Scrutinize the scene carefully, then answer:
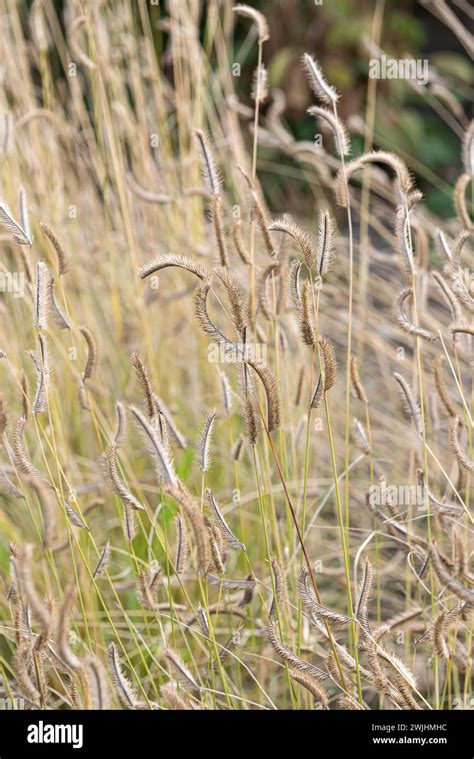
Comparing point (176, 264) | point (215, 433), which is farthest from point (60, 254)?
point (215, 433)

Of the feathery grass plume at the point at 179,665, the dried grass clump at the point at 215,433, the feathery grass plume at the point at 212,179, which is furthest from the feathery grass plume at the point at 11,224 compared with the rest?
the feathery grass plume at the point at 179,665

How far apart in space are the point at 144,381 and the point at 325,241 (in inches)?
8.8

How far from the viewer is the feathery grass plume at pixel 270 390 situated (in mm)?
773

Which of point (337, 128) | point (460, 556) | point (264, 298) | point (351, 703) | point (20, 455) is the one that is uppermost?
point (337, 128)

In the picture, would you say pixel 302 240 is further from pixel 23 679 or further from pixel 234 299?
pixel 23 679

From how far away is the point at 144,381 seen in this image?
2.60 feet

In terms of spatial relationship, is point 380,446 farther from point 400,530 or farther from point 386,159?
point 386,159

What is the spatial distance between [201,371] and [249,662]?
66 cm

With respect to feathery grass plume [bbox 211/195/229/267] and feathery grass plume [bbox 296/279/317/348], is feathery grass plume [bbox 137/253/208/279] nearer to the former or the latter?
feathery grass plume [bbox 296/279/317/348]

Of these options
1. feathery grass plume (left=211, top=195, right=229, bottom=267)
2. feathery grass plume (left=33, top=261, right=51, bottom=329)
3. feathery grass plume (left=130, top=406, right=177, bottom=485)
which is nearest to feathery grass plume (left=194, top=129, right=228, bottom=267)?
feathery grass plume (left=211, top=195, right=229, bottom=267)

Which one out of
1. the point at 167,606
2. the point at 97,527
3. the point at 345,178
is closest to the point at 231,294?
the point at 345,178

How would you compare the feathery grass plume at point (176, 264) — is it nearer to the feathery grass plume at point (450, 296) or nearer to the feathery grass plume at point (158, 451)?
the feathery grass plume at point (158, 451)

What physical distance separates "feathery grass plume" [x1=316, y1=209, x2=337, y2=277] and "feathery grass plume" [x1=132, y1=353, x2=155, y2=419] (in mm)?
202
